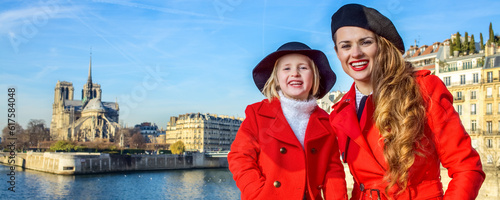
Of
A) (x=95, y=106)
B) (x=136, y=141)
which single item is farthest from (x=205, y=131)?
(x=95, y=106)

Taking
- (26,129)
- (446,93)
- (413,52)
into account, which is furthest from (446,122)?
(26,129)

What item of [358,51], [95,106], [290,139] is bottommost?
[290,139]

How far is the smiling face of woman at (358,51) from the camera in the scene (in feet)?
10.0

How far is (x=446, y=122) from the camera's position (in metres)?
2.61

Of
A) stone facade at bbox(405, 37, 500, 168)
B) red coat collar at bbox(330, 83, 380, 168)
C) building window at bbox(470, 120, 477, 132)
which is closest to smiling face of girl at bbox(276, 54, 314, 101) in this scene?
red coat collar at bbox(330, 83, 380, 168)

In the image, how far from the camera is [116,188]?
42.6m

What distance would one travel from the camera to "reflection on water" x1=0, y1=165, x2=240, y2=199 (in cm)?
3747

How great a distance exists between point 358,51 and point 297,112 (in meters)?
0.80

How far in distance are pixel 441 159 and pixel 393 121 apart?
13.5 inches

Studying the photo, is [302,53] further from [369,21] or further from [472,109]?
[472,109]

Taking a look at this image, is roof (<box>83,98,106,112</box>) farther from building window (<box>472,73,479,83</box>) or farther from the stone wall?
building window (<box>472,73,479,83</box>)

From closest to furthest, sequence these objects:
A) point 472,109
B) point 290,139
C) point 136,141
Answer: point 290,139 < point 472,109 < point 136,141

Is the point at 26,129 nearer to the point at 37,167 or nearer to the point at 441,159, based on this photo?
the point at 37,167

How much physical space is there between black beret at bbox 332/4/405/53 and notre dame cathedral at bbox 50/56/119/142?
114 meters
